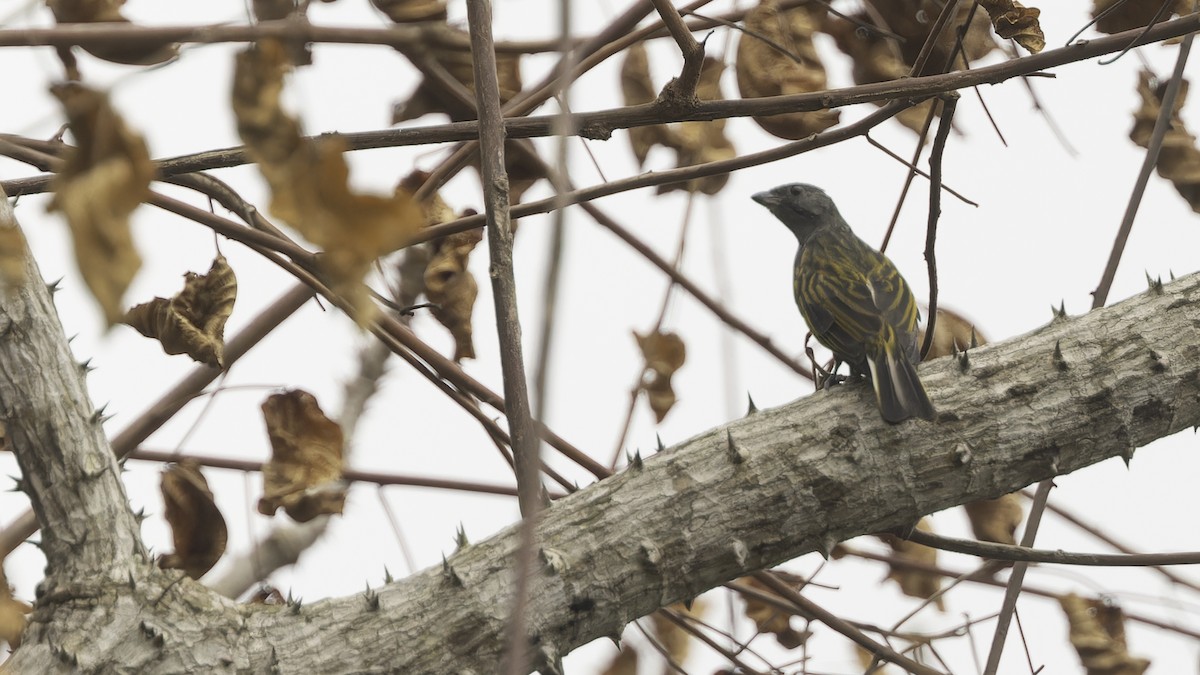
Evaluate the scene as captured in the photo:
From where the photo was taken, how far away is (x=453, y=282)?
3811 millimetres

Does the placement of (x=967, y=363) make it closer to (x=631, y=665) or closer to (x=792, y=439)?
(x=792, y=439)

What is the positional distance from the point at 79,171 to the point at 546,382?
0.61 meters

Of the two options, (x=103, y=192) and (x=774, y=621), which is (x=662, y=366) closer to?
(x=774, y=621)

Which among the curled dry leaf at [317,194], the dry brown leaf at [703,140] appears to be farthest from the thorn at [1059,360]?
the curled dry leaf at [317,194]

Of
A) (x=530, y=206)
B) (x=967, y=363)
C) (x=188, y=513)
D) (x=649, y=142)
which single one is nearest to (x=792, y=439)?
(x=967, y=363)

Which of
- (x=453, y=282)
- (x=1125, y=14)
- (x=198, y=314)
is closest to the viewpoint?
(x=198, y=314)

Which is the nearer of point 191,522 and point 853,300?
point 191,522

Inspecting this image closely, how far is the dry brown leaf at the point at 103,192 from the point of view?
1.14 metres

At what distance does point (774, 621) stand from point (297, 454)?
77.6 inches

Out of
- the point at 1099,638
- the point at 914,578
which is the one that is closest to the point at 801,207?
the point at 914,578

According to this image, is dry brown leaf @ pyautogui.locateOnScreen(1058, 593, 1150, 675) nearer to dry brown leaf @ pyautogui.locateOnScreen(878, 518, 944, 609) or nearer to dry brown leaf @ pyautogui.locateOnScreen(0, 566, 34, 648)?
dry brown leaf @ pyautogui.locateOnScreen(878, 518, 944, 609)

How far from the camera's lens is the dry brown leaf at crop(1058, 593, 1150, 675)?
420cm

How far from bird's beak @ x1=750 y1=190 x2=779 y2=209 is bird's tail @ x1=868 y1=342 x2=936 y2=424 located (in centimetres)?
299

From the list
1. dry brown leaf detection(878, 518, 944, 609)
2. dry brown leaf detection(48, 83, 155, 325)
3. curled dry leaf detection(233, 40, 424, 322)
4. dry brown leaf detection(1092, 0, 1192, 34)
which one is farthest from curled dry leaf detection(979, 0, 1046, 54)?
dry brown leaf detection(48, 83, 155, 325)
